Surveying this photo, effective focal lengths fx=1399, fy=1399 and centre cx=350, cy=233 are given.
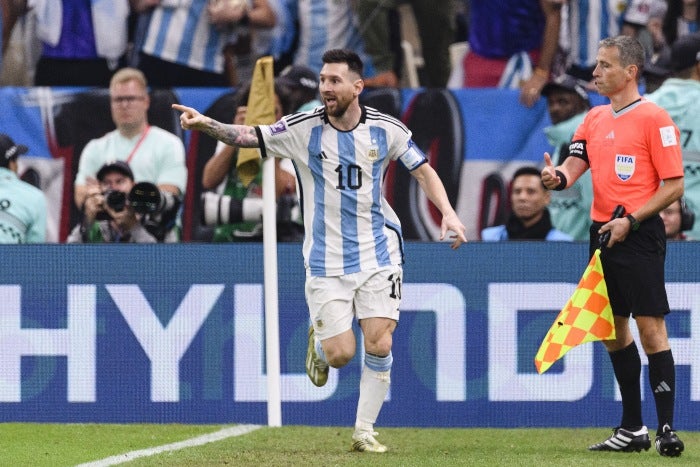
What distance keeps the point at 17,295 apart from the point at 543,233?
3.74 m

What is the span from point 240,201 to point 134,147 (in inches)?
58.0

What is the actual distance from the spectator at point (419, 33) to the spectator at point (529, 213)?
185 cm

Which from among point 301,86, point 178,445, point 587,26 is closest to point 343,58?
point 178,445

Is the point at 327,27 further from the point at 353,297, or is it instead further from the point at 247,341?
the point at 353,297

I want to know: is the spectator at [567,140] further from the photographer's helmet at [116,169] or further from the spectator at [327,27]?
the photographer's helmet at [116,169]

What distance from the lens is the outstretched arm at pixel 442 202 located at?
23.8 feet

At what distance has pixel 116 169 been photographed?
1053cm

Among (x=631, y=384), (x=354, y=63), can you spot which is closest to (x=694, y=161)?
(x=631, y=384)

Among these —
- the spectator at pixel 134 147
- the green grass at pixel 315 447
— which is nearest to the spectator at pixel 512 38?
the spectator at pixel 134 147

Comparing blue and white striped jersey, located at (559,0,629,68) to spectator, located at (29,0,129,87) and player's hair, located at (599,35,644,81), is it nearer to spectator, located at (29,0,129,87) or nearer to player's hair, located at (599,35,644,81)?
spectator, located at (29,0,129,87)

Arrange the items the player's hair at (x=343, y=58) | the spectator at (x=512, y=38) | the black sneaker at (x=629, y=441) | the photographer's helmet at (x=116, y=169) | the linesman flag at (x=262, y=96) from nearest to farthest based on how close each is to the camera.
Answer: the player's hair at (x=343, y=58), the black sneaker at (x=629, y=441), the linesman flag at (x=262, y=96), the photographer's helmet at (x=116, y=169), the spectator at (x=512, y=38)

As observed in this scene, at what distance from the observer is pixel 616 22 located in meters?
11.5

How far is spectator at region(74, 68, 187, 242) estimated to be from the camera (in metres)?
10.8

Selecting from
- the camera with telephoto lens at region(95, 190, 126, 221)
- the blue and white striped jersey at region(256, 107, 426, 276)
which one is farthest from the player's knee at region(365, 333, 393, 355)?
the camera with telephoto lens at region(95, 190, 126, 221)
